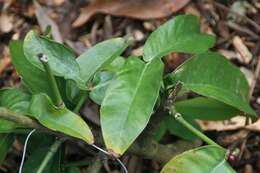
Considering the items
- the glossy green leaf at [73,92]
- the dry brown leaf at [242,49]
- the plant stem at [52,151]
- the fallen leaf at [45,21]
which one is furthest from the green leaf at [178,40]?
the fallen leaf at [45,21]

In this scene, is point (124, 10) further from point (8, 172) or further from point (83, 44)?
point (8, 172)

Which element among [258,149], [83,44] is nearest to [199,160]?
[258,149]

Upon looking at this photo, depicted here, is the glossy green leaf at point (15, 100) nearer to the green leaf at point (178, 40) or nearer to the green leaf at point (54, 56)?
the green leaf at point (54, 56)

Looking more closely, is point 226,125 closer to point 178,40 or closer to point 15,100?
point 178,40

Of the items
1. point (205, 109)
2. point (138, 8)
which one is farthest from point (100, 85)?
point (138, 8)

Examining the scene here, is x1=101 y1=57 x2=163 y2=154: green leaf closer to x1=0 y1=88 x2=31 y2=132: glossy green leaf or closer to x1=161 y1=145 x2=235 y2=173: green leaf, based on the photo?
x1=161 y1=145 x2=235 y2=173: green leaf

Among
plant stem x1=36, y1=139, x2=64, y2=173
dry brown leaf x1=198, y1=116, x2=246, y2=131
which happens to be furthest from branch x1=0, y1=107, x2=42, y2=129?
dry brown leaf x1=198, y1=116, x2=246, y2=131
